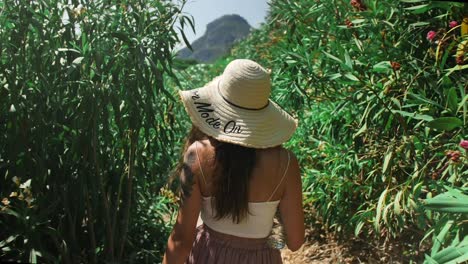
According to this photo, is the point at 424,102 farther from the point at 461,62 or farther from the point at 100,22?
the point at 100,22

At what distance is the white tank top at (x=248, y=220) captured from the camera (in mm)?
1853

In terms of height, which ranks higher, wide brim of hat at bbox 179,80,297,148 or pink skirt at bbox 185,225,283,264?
wide brim of hat at bbox 179,80,297,148

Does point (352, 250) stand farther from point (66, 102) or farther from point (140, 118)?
point (66, 102)

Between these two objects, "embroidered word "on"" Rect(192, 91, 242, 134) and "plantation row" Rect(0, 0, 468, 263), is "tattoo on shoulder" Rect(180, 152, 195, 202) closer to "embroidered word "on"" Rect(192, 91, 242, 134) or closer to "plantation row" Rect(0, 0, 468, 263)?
"embroidered word "on"" Rect(192, 91, 242, 134)

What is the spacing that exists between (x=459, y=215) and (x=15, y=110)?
150 cm

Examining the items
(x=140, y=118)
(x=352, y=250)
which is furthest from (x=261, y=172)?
(x=352, y=250)

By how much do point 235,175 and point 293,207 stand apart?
24 cm

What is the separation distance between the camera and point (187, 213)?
181 cm

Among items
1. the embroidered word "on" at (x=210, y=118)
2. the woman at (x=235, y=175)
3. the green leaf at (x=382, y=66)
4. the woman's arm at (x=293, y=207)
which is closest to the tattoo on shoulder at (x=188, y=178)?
the woman at (x=235, y=175)

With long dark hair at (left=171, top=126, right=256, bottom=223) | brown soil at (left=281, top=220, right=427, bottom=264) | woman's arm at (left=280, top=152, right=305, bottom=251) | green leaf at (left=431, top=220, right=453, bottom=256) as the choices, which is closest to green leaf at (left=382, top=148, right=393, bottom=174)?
brown soil at (left=281, top=220, right=427, bottom=264)

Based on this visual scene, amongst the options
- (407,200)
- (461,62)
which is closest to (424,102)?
(461,62)

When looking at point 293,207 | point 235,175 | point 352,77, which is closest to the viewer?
point 235,175

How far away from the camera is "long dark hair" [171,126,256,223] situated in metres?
1.78

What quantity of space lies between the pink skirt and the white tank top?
17 millimetres
